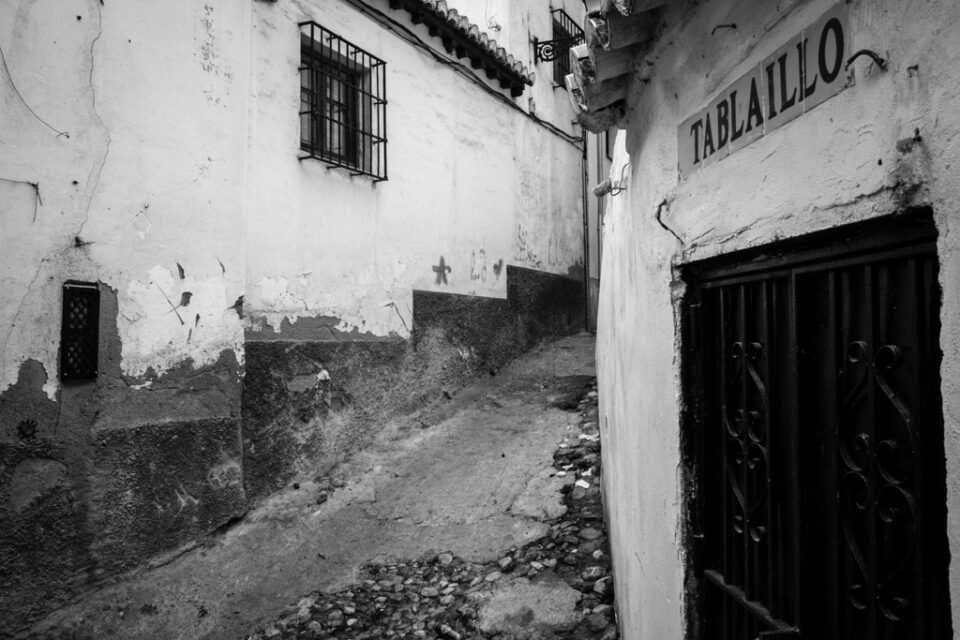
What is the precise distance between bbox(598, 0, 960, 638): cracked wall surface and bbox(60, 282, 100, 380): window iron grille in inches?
130

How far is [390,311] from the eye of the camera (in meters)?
6.73

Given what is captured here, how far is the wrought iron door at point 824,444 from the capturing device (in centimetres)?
141

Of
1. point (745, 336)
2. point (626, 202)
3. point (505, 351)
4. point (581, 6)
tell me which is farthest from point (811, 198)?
point (581, 6)

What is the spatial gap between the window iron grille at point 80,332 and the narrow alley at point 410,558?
1.42 m

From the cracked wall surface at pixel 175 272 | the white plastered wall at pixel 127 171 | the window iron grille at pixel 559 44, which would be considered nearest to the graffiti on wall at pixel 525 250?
the cracked wall surface at pixel 175 272

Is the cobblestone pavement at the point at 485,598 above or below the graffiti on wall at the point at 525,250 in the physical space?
below

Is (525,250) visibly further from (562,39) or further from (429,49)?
(562,39)

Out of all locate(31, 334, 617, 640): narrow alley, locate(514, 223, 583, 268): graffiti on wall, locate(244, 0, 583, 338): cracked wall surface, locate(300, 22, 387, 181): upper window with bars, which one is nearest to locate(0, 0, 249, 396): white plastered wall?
locate(244, 0, 583, 338): cracked wall surface

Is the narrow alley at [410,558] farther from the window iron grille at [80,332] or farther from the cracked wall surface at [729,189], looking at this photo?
the window iron grille at [80,332]

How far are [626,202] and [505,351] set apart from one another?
17.2ft

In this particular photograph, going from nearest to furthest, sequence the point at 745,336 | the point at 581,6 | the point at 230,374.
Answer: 1. the point at 745,336
2. the point at 230,374
3. the point at 581,6

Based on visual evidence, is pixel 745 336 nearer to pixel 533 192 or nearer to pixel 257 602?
pixel 257 602

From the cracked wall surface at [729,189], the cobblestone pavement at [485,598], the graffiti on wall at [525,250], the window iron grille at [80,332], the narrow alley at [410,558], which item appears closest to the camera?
the cracked wall surface at [729,189]

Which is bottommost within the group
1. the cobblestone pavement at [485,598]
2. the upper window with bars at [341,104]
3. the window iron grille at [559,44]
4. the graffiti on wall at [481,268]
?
the cobblestone pavement at [485,598]
